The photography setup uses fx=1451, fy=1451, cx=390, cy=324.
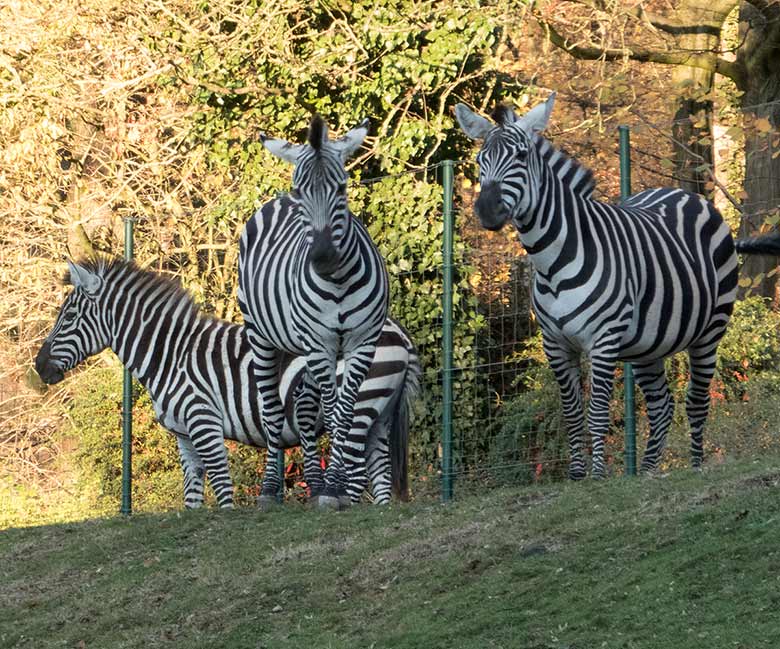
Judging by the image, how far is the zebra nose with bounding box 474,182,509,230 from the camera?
31.4 feet

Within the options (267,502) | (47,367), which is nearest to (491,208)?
(267,502)

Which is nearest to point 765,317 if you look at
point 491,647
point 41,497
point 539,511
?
point 539,511

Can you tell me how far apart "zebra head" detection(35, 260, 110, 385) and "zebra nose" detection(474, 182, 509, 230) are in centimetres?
507

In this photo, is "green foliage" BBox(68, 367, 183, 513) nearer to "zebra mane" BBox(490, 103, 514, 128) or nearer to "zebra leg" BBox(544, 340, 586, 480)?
"zebra leg" BBox(544, 340, 586, 480)

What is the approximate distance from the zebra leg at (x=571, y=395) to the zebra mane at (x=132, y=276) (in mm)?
4409

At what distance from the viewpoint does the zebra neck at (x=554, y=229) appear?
9875 mm

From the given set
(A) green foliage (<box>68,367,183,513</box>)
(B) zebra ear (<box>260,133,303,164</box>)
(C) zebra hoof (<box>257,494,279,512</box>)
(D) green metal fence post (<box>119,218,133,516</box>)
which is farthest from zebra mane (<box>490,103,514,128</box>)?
(A) green foliage (<box>68,367,183,513</box>)

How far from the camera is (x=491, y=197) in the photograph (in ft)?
31.7

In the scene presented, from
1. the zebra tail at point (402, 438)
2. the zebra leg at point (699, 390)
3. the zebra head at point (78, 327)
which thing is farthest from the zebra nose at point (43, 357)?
the zebra leg at point (699, 390)

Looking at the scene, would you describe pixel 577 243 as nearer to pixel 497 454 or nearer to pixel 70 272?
pixel 497 454

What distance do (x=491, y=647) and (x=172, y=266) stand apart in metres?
13.1

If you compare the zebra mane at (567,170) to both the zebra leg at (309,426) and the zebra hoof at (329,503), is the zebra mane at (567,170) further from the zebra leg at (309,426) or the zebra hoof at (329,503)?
the zebra hoof at (329,503)

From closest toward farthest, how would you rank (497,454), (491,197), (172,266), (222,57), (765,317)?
1. (491,197)
2. (497,454)
3. (765,317)
4. (222,57)
5. (172,266)

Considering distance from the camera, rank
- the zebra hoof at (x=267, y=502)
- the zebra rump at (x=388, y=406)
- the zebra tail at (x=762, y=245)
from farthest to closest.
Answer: the zebra rump at (x=388, y=406) → the zebra hoof at (x=267, y=502) → the zebra tail at (x=762, y=245)
